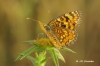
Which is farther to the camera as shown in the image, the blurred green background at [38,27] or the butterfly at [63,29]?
the blurred green background at [38,27]

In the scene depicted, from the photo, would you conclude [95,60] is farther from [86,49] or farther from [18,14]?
[18,14]

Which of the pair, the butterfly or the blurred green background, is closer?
the butterfly

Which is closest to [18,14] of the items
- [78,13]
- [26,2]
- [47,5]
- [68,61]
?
[26,2]

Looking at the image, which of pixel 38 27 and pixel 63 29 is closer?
pixel 63 29
